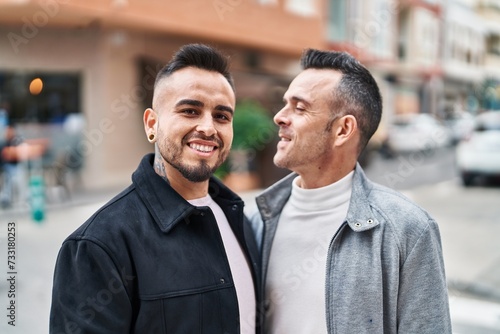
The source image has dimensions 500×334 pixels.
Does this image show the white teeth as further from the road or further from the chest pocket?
the road

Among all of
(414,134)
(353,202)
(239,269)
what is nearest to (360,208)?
(353,202)

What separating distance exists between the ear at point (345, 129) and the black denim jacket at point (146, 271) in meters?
0.62

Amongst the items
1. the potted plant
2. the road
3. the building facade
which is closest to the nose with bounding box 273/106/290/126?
the road

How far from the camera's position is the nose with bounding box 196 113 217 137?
189cm

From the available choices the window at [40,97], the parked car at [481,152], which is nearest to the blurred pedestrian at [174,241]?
the window at [40,97]

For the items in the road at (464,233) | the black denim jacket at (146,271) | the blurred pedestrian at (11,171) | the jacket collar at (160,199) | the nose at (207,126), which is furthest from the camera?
the blurred pedestrian at (11,171)

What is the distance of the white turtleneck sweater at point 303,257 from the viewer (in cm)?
203

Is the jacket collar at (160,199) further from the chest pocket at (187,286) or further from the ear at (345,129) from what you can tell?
the ear at (345,129)

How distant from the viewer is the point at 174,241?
1769 millimetres

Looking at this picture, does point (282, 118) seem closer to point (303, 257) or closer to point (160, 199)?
point (303, 257)

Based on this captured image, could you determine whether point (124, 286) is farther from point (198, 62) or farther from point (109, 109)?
point (109, 109)

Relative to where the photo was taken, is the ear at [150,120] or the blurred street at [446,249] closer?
the ear at [150,120]

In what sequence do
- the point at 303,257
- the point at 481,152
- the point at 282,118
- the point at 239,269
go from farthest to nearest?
the point at 481,152 < the point at 282,118 < the point at 303,257 < the point at 239,269

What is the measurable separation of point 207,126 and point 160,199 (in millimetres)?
284
